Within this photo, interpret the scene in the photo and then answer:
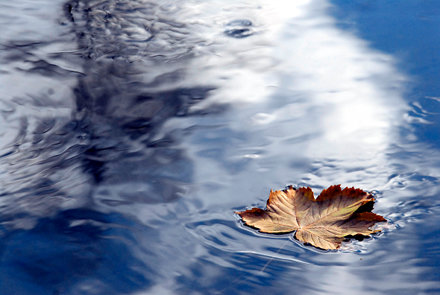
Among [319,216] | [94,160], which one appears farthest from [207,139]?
[319,216]

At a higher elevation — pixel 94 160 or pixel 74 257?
pixel 94 160

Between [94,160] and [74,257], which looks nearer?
[74,257]

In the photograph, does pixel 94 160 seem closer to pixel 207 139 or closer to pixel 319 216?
pixel 207 139

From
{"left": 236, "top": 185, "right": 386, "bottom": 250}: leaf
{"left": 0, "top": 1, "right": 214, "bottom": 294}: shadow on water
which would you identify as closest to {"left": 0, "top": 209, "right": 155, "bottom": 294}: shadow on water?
{"left": 0, "top": 1, "right": 214, "bottom": 294}: shadow on water

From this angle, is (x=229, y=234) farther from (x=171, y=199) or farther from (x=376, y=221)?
(x=376, y=221)

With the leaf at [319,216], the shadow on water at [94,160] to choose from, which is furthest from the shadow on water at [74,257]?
the leaf at [319,216]

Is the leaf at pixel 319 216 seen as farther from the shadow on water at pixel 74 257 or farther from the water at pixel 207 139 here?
the shadow on water at pixel 74 257

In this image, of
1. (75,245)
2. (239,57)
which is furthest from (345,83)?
(75,245)

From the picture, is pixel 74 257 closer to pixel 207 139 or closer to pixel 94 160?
pixel 94 160
